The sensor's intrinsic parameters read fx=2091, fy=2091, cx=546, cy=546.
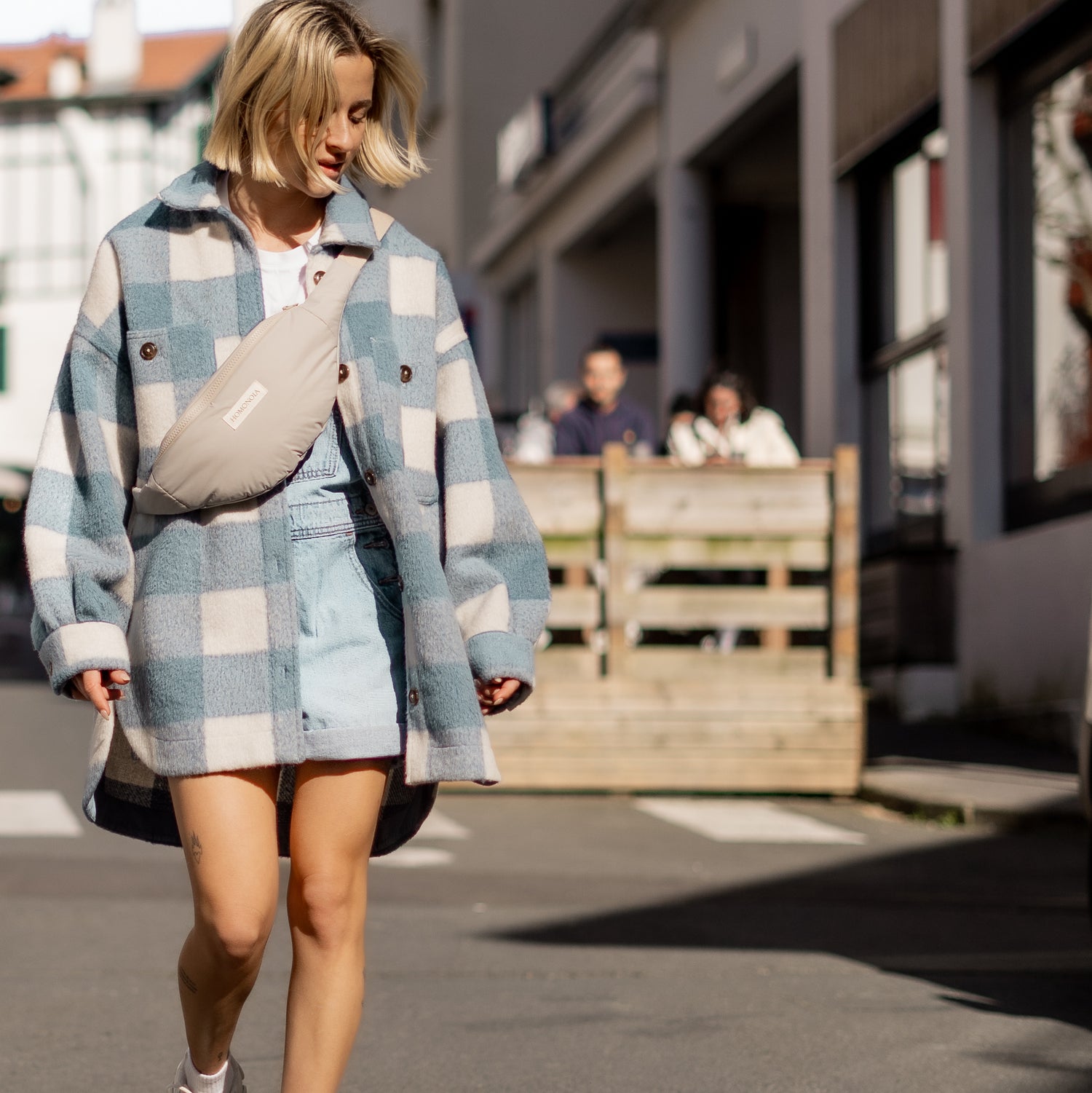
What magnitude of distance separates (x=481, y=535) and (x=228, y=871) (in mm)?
629

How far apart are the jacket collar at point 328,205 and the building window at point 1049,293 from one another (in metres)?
9.07

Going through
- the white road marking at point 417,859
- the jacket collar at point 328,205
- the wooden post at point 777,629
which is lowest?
the white road marking at point 417,859

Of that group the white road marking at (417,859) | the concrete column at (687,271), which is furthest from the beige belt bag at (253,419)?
the concrete column at (687,271)

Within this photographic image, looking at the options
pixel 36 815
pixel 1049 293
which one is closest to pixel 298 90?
pixel 36 815

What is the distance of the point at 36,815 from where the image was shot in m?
8.84

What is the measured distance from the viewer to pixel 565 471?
1009 cm

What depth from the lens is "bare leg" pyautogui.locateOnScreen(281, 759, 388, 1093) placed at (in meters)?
3.04

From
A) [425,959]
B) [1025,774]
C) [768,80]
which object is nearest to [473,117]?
[768,80]

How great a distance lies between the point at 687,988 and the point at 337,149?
9.34ft

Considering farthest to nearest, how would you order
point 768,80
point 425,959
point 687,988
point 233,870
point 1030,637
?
1. point 768,80
2. point 1030,637
3. point 425,959
4. point 687,988
5. point 233,870

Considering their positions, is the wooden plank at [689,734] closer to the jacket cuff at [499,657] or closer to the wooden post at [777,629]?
the wooden post at [777,629]

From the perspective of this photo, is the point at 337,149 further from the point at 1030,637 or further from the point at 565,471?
the point at 1030,637

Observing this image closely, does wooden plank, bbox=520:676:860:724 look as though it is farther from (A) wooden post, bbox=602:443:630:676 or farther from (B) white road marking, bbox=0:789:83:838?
(B) white road marking, bbox=0:789:83:838

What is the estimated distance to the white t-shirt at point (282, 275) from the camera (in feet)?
10.4
